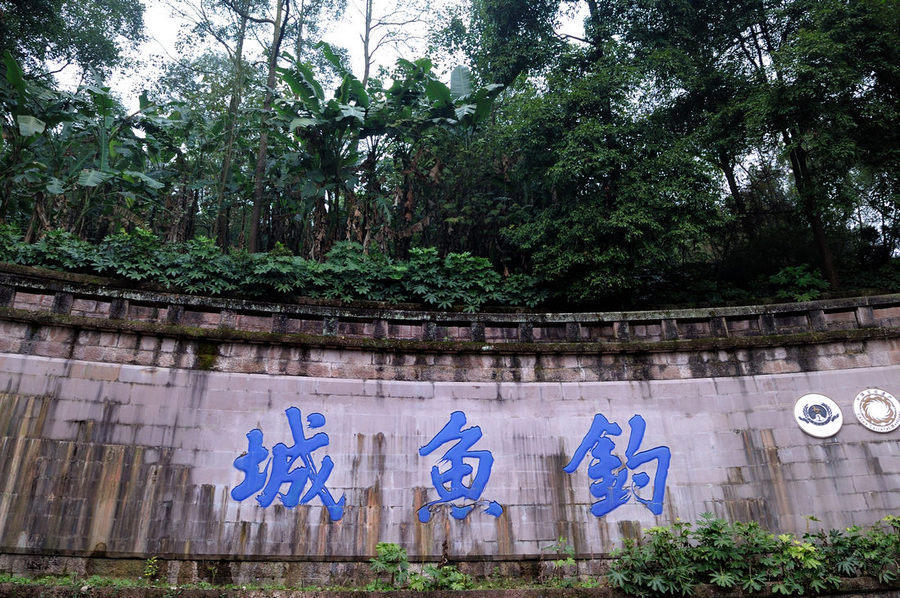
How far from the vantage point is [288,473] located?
9.43 meters

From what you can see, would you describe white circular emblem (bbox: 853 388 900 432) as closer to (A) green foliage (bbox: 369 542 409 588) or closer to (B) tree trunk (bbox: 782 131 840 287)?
(B) tree trunk (bbox: 782 131 840 287)

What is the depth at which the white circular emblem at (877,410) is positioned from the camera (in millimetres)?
9727

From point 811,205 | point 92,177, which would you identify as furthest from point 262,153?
point 811,205

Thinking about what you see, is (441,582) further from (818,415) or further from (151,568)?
(818,415)

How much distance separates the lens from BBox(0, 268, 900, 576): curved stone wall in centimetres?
888

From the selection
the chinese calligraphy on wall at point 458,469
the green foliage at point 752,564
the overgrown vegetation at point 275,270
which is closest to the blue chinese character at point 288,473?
the chinese calligraphy on wall at point 458,469

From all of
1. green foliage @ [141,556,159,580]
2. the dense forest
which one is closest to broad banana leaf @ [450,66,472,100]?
the dense forest

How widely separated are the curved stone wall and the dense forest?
5.24ft

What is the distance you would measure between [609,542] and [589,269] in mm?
5361

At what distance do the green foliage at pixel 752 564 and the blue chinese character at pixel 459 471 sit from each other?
266cm

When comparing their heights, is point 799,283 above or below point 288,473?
above

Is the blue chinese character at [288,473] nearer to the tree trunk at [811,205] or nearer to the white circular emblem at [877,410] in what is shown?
the white circular emblem at [877,410]

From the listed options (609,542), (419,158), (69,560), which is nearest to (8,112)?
(419,158)

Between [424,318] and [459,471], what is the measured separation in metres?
2.79
